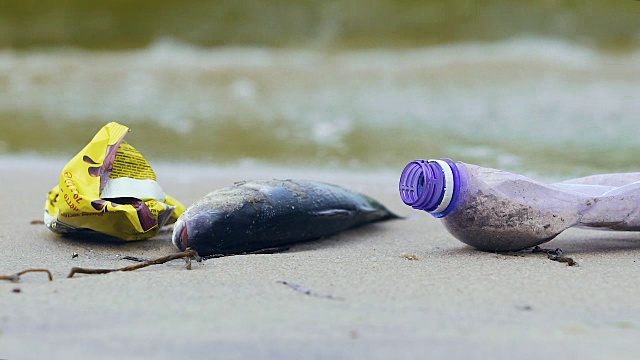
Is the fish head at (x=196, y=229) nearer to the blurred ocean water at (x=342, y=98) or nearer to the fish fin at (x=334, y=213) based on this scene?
the fish fin at (x=334, y=213)

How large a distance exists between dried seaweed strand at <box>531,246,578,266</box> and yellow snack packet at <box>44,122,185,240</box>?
1203 millimetres

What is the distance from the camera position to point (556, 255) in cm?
210

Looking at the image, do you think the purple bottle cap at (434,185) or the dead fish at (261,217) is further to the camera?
the dead fish at (261,217)

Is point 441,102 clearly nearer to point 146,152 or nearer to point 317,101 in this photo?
point 317,101

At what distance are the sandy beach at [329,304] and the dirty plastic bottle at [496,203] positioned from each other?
0.23ft

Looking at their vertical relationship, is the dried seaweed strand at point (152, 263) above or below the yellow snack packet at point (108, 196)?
below

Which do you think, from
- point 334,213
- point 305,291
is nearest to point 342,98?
point 334,213

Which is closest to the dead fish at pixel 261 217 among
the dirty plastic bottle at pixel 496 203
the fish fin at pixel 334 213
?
the fish fin at pixel 334 213

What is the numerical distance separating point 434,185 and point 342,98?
411 centimetres

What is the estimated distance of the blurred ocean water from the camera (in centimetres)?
523

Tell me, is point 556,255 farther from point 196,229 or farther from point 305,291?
point 196,229

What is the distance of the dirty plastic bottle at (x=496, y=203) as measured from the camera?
2.08 m

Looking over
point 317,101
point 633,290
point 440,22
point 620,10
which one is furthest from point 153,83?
point 633,290

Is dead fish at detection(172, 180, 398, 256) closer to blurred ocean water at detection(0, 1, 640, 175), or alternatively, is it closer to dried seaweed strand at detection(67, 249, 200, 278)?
dried seaweed strand at detection(67, 249, 200, 278)
